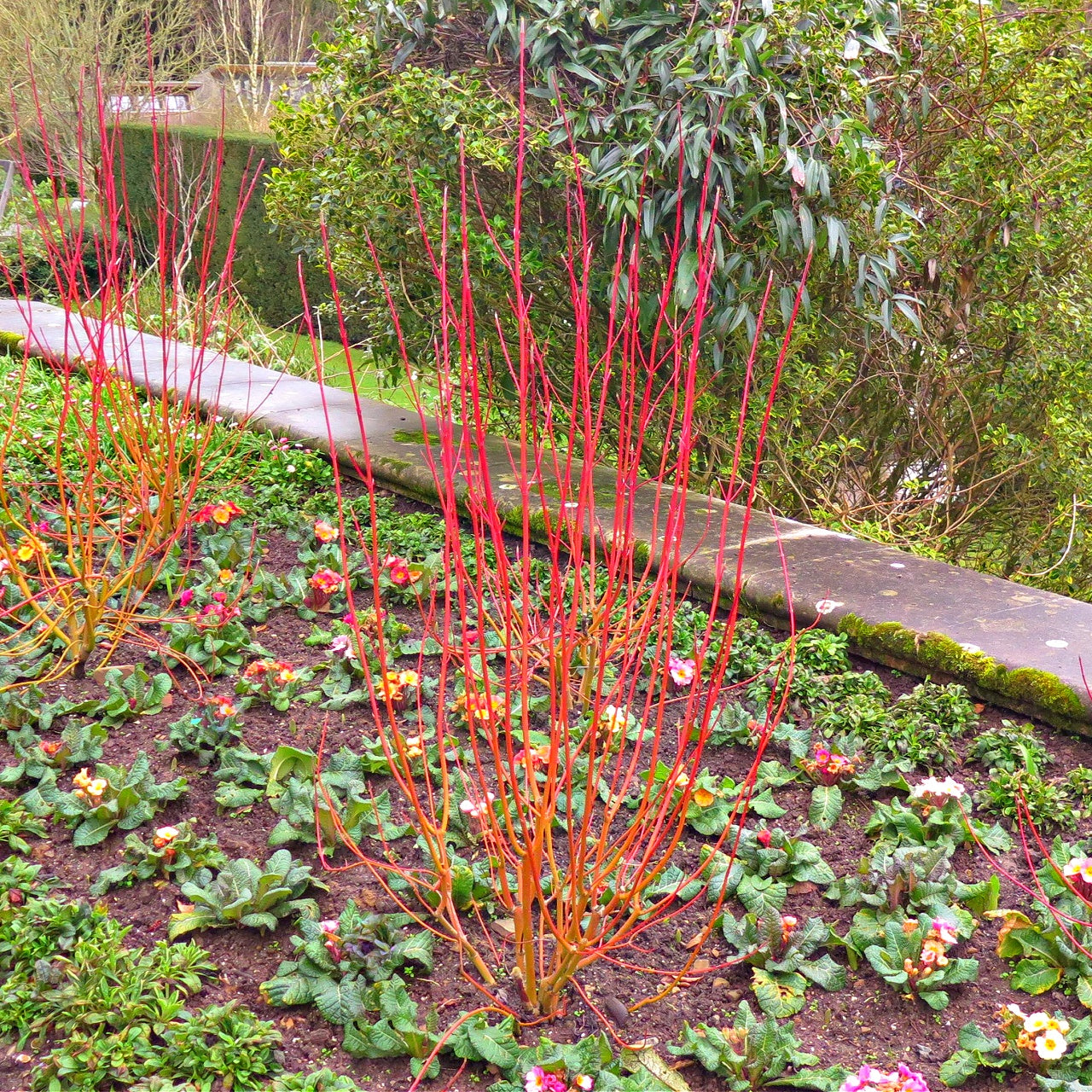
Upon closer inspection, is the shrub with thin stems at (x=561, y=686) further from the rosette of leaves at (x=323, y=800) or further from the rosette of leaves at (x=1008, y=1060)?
the rosette of leaves at (x=1008, y=1060)

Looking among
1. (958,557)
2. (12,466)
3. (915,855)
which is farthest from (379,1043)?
(958,557)

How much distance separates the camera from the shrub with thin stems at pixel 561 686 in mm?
1558

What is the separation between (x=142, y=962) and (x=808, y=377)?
299 cm

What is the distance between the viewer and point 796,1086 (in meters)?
1.73

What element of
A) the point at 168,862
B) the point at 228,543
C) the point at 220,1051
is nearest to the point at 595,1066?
the point at 220,1051

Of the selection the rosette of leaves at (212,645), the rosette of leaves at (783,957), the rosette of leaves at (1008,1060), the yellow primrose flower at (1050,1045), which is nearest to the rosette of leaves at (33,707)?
the rosette of leaves at (212,645)

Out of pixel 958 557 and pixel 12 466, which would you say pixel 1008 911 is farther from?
pixel 12 466

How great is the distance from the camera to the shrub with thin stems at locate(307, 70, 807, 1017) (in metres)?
1.56

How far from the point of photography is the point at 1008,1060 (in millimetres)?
1747

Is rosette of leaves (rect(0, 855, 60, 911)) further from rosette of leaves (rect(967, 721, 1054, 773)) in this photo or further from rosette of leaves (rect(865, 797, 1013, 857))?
rosette of leaves (rect(967, 721, 1054, 773))

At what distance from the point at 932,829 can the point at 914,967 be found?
1.47 ft

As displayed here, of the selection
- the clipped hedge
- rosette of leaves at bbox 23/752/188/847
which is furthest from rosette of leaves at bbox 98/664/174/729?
the clipped hedge

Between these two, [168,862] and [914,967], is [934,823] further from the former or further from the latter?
[168,862]

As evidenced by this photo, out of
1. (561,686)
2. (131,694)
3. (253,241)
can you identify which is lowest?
(253,241)
